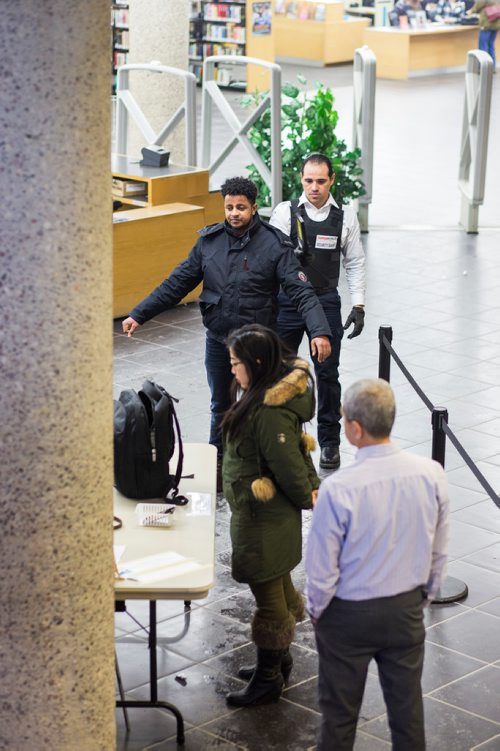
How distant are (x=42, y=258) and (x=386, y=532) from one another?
126 cm

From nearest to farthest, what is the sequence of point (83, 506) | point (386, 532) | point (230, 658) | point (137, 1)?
point (83, 506), point (386, 532), point (230, 658), point (137, 1)

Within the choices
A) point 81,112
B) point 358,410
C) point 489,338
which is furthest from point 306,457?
point 489,338

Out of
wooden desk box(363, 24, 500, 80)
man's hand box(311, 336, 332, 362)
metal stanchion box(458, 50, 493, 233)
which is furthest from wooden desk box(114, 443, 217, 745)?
wooden desk box(363, 24, 500, 80)

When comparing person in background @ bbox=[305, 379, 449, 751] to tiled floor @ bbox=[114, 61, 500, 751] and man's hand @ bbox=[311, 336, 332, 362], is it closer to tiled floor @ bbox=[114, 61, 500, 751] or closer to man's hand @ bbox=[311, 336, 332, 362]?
tiled floor @ bbox=[114, 61, 500, 751]

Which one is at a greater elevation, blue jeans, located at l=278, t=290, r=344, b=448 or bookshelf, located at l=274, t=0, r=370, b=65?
bookshelf, located at l=274, t=0, r=370, b=65

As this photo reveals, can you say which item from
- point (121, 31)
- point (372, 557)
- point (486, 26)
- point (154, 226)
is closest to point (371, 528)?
point (372, 557)

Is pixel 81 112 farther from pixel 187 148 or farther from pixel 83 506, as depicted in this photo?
pixel 187 148

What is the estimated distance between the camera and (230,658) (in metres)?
5.17

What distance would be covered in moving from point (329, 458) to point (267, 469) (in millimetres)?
2655

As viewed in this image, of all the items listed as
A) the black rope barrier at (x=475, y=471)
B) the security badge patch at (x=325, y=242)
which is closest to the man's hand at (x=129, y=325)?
the security badge patch at (x=325, y=242)

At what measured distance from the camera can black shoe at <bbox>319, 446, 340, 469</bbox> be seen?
23.4 ft

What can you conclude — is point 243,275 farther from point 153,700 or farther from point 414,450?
point 153,700

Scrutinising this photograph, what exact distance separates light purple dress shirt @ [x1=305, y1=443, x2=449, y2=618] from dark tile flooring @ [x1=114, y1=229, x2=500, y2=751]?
109cm

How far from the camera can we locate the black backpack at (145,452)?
4793mm
